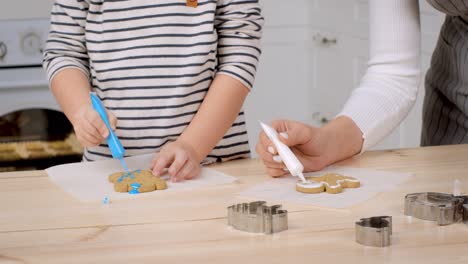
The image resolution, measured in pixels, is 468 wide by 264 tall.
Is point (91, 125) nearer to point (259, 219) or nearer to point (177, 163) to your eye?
point (177, 163)

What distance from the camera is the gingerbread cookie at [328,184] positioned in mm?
999

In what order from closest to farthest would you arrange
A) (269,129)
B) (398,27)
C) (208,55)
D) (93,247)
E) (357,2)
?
(93,247), (269,129), (398,27), (208,55), (357,2)

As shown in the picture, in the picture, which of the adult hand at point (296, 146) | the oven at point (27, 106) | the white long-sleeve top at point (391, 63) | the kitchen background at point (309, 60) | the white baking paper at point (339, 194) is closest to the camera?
the white baking paper at point (339, 194)

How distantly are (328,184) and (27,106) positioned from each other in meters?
1.84

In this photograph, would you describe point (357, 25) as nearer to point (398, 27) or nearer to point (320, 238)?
point (398, 27)

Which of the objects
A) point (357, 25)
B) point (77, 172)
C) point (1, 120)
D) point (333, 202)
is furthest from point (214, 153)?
point (357, 25)

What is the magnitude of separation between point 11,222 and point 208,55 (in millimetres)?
602

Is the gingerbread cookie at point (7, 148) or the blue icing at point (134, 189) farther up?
the blue icing at point (134, 189)

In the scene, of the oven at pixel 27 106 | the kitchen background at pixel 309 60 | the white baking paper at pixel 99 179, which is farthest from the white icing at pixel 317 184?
the kitchen background at pixel 309 60

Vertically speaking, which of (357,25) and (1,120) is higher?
(357,25)

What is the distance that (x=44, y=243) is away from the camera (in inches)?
32.2

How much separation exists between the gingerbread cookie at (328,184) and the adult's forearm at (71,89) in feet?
1.52

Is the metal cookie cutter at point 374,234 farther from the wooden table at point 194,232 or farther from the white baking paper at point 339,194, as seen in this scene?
the white baking paper at point 339,194

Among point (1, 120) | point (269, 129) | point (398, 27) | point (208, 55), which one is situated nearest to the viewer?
point (269, 129)
